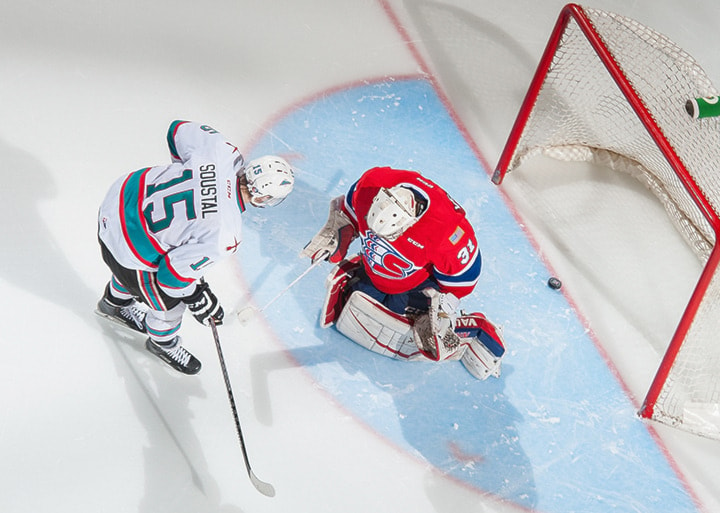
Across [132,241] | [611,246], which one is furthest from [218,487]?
[611,246]

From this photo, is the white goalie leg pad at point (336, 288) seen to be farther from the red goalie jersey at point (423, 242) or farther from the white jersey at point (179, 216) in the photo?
the white jersey at point (179, 216)

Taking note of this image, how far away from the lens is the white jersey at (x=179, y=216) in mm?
2330

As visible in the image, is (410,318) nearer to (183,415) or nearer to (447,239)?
(447,239)

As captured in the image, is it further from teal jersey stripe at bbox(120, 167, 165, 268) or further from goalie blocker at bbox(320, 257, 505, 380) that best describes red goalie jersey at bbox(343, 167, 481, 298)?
teal jersey stripe at bbox(120, 167, 165, 268)

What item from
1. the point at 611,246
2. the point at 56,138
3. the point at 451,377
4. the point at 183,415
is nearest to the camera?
the point at 183,415

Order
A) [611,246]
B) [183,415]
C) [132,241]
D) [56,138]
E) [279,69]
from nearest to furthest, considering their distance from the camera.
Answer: [132,241]
[183,415]
[56,138]
[611,246]
[279,69]

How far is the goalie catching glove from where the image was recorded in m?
2.49

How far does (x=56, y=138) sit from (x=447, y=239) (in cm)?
198

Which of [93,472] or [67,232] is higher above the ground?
[67,232]

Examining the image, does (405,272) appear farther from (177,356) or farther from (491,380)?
(177,356)

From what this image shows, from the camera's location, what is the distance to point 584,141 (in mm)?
3908

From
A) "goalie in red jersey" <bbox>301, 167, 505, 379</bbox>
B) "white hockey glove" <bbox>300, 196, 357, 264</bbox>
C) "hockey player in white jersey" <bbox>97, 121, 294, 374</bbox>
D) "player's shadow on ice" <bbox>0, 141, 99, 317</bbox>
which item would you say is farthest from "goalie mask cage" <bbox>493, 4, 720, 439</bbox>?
"player's shadow on ice" <bbox>0, 141, 99, 317</bbox>

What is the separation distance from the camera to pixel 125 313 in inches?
116

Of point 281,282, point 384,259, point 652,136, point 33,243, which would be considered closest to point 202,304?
point 384,259
